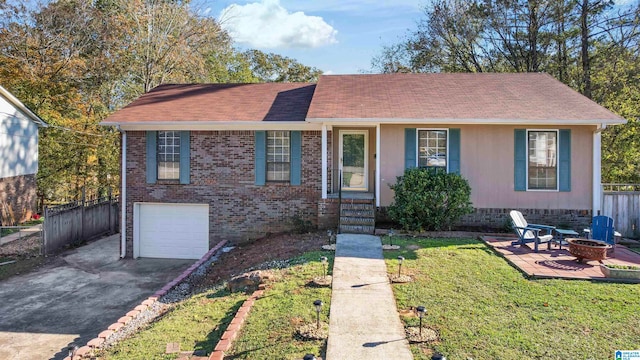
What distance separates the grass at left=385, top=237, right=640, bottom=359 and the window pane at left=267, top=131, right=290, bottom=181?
5.41m

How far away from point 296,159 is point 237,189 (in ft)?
6.69

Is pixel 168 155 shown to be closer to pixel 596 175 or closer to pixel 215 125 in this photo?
pixel 215 125

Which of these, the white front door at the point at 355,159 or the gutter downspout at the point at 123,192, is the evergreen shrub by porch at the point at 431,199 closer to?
the white front door at the point at 355,159

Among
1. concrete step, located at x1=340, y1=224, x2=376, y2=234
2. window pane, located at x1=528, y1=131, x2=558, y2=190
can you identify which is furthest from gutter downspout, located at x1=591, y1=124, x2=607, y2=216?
concrete step, located at x1=340, y1=224, x2=376, y2=234

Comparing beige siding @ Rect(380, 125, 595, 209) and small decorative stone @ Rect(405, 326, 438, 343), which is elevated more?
beige siding @ Rect(380, 125, 595, 209)

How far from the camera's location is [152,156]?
12.4 m

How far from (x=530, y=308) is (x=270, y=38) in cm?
3435

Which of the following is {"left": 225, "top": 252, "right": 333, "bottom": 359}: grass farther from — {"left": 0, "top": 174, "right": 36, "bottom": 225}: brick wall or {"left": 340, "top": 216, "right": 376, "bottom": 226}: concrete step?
{"left": 0, "top": 174, "right": 36, "bottom": 225}: brick wall

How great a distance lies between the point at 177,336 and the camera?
5.43 meters

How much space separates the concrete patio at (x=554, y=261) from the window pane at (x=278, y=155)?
594cm

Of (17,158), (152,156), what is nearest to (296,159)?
(152,156)

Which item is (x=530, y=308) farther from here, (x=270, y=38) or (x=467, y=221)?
(x=270, y=38)

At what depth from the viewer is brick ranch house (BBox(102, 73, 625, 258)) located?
1104 centimetres

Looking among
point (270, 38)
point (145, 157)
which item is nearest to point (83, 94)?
point (145, 157)
